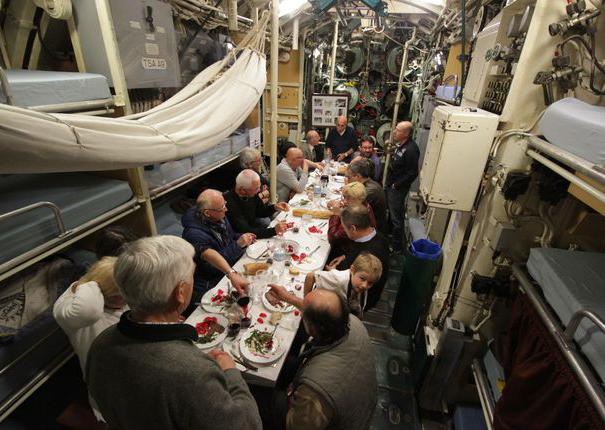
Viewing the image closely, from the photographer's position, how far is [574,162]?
1523mm

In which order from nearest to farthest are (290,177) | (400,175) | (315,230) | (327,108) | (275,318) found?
(275,318), (315,230), (290,177), (400,175), (327,108)

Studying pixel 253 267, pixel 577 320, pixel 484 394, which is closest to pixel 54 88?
pixel 253 267

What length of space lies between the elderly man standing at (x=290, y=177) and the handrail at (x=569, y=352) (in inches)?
146

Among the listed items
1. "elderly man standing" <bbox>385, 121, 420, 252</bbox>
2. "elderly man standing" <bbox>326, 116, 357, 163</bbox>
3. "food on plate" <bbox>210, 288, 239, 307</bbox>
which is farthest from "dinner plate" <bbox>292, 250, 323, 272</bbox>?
"elderly man standing" <bbox>326, 116, 357, 163</bbox>

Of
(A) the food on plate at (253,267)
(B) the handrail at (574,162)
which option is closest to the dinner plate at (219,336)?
(A) the food on plate at (253,267)

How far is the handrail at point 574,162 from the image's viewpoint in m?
1.36

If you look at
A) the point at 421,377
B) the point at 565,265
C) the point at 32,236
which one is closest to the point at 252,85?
the point at 32,236

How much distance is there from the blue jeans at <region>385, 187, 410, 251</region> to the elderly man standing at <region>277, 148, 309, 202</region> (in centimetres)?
187

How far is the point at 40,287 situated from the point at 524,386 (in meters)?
3.61

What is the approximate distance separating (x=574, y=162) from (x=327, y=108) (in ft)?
25.0

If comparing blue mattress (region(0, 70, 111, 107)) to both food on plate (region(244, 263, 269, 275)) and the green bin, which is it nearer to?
food on plate (region(244, 263, 269, 275))

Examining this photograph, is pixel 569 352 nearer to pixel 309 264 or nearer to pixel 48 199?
pixel 309 264

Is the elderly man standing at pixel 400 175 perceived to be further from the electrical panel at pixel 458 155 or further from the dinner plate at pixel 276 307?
the dinner plate at pixel 276 307

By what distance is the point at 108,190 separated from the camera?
2.70 meters
